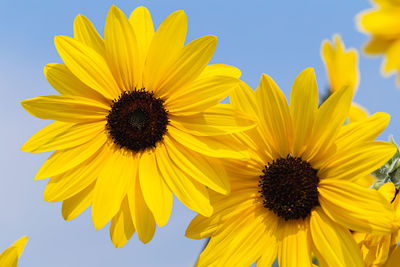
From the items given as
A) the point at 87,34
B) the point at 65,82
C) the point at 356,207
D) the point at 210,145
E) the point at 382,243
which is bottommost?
the point at 382,243

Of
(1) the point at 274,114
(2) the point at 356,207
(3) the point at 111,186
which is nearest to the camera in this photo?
(2) the point at 356,207

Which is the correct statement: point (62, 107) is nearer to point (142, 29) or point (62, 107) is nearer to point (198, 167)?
point (142, 29)

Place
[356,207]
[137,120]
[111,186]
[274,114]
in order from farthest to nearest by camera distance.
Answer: [137,120] → [111,186] → [274,114] → [356,207]

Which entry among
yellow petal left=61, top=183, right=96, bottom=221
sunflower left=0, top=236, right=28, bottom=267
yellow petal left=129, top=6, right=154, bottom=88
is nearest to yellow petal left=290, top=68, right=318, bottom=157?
yellow petal left=129, top=6, right=154, bottom=88

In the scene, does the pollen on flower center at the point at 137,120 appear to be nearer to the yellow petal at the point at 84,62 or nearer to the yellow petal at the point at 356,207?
the yellow petal at the point at 84,62

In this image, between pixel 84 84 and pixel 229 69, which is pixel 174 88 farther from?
pixel 84 84

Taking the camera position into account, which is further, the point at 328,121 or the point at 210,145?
the point at 210,145

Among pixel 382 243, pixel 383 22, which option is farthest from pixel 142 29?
pixel 382 243

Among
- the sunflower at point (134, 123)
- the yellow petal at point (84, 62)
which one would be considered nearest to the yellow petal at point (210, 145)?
the sunflower at point (134, 123)
